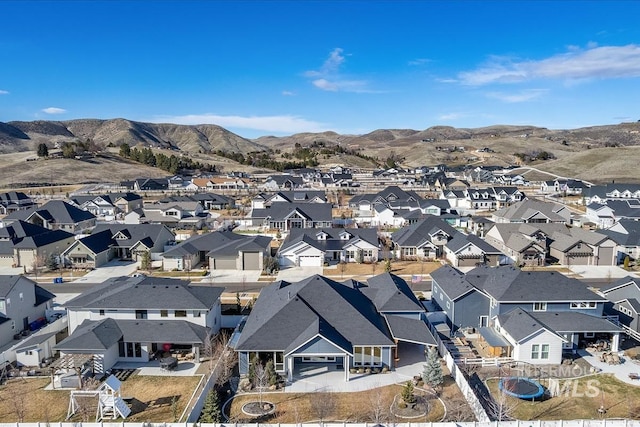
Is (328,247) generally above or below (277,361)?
above

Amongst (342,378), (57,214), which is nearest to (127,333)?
(342,378)

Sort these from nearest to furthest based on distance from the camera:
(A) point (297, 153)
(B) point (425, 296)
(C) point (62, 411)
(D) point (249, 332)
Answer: (C) point (62, 411) → (D) point (249, 332) → (B) point (425, 296) → (A) point (297, 153)

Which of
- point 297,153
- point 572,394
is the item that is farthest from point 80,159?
point 572,394

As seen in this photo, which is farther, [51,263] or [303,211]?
[303,211]

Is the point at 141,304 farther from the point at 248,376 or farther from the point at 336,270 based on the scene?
the point at 336,270

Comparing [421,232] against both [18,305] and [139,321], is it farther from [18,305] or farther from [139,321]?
[18,305]

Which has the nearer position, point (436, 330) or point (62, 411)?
point (62, 411)

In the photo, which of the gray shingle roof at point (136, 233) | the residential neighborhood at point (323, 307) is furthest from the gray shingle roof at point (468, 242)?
the gray shingle roof at point (136, 233)
